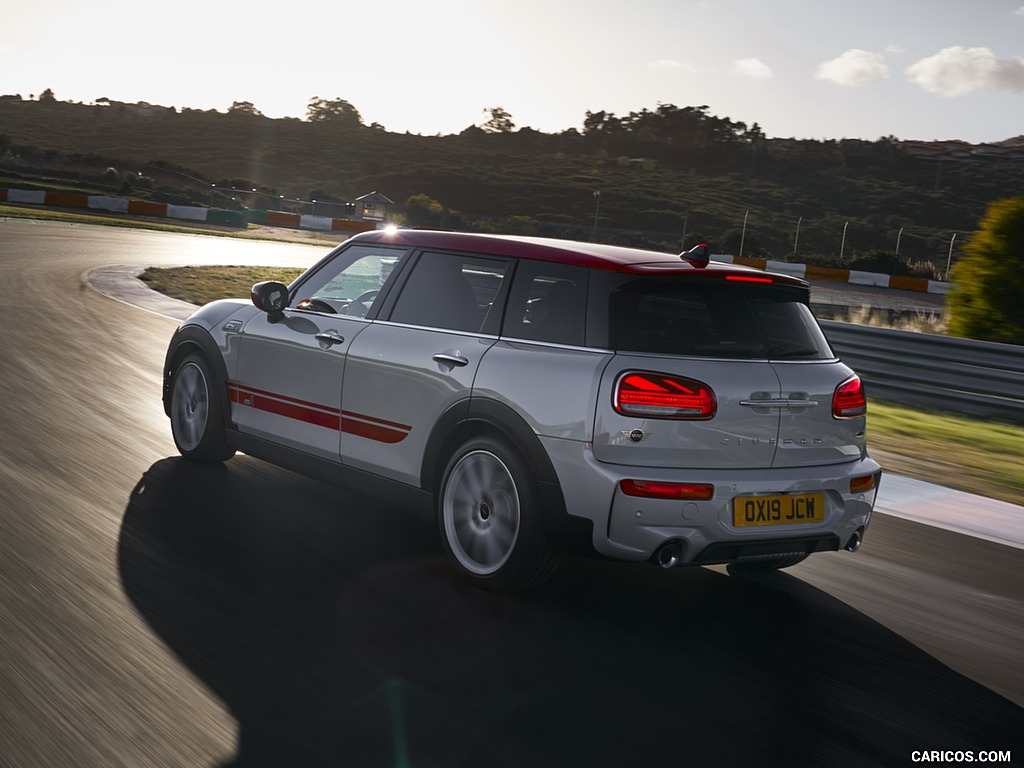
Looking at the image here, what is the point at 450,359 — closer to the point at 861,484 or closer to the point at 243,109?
the point at 861,484

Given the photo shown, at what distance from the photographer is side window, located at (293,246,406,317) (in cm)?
→ 563

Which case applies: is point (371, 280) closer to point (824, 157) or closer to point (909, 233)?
point (909, 233)

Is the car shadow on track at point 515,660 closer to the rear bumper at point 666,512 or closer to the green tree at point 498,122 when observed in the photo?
the rear bumper at point 666,512

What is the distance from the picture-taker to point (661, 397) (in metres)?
4.28

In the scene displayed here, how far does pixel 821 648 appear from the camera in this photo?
439 cm

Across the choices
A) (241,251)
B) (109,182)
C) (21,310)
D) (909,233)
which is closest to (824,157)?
(909,233)

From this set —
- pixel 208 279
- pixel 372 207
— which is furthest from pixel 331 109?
pixel 208 279

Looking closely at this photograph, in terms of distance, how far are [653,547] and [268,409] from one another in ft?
8.42

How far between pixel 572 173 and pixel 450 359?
96561 mm

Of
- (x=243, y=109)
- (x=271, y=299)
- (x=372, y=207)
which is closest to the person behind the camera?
(x=271, y=299)

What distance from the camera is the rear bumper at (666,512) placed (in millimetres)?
4242

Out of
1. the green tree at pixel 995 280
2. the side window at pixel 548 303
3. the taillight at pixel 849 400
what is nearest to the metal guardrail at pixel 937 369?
the green tree at pixel 995 280

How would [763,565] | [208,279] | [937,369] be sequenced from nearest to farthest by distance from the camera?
[763,565] → [937,369] → [208,279]

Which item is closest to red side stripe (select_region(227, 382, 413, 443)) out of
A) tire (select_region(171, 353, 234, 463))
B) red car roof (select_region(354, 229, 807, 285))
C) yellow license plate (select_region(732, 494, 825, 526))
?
tire (select_region(171, 353, 234, 463))
